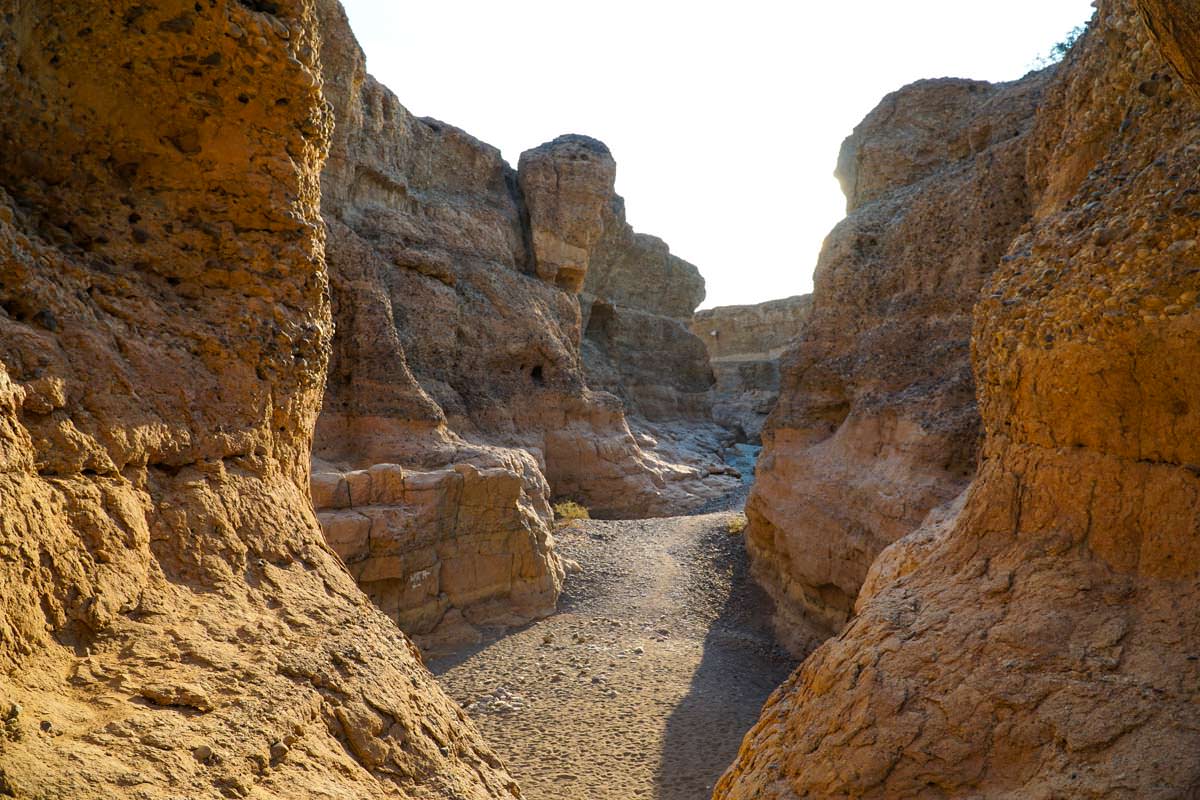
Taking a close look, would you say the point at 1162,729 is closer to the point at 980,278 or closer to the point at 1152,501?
the point at 1152,501

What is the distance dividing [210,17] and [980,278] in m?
8.65

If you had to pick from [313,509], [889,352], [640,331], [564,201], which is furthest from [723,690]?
[640,331]

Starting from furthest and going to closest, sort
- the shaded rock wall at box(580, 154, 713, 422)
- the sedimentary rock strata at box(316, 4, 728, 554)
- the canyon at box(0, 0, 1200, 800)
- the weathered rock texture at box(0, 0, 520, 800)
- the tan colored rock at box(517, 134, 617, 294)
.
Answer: the shaded rock wall at box(580, 154, 713, 422), the tan colored rock at box(517, 134, 617, 294), the sedimentary rock strata at box(316, 4, 728, 554), the canyon at box(0, 0, 1200, 800), the weathered rock texture at box(0, 0, 520, 800)

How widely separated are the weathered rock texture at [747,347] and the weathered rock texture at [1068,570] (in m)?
27.1

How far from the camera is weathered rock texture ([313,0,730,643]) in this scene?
9.24 meters

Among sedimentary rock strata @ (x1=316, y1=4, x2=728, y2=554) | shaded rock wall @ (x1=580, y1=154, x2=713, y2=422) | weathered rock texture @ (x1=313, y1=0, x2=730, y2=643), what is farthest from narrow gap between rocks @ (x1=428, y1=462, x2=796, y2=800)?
shaded rock wall @ (x1=580, y1=154, x2=713, y2=422)

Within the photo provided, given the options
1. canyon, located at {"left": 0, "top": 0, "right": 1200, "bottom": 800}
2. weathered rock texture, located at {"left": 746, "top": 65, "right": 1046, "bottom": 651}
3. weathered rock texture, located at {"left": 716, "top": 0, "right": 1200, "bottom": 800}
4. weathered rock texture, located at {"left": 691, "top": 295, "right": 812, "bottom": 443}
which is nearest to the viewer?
canyon, located at {"left": 0, "top": 0, "right": 1200, "bottom": 800}

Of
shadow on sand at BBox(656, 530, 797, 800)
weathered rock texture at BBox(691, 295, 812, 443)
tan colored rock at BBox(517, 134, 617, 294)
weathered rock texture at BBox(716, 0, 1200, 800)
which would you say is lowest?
shadow on sand at BBox(656, 530, 797, 800)

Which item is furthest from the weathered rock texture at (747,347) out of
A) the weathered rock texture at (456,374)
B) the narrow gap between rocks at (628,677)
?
the narrow gap between rocks at (628,677)

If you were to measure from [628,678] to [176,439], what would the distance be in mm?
6239

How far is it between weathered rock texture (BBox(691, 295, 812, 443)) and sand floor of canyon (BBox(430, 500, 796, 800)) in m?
19.4

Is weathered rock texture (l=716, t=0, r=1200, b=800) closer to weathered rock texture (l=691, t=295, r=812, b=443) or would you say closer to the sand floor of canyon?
the sand floor of canyon

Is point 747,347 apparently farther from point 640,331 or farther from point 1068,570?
point 1068,570

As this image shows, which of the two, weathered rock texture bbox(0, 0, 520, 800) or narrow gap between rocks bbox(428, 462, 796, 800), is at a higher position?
weathered rock texture bbox(0, 0, 520, 800)
